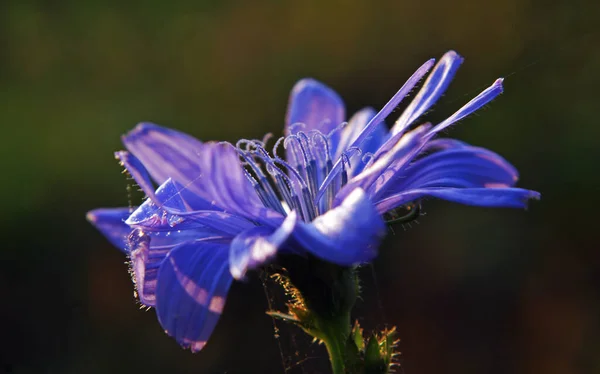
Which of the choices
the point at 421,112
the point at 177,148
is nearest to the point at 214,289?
the point at 177,148

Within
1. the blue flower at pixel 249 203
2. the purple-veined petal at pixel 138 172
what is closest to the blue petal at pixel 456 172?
the blue flower at pixel 249 203

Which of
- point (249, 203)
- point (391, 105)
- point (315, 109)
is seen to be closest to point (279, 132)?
point (315, 109)

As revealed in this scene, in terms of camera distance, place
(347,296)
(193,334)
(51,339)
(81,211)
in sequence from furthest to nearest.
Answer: (81,211) < (51,339) < (347,296) < (193,334)

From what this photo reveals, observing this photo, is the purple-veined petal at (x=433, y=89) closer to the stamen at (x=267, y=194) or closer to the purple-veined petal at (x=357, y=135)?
the purple-veined petal at (x=357, y=135)

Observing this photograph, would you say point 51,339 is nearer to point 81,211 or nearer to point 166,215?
point 81,211

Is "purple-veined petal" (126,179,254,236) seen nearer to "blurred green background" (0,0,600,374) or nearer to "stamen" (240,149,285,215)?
"stamen" (240,149,285,215)

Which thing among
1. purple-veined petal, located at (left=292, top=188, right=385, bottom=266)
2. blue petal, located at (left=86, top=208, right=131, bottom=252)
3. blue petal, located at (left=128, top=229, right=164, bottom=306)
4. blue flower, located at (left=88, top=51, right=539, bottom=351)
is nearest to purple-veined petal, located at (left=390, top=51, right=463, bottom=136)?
blue flower, located at (left=88, top=51, right=539, bottom=351)

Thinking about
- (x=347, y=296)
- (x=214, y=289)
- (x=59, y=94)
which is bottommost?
(x=347, y=296)
